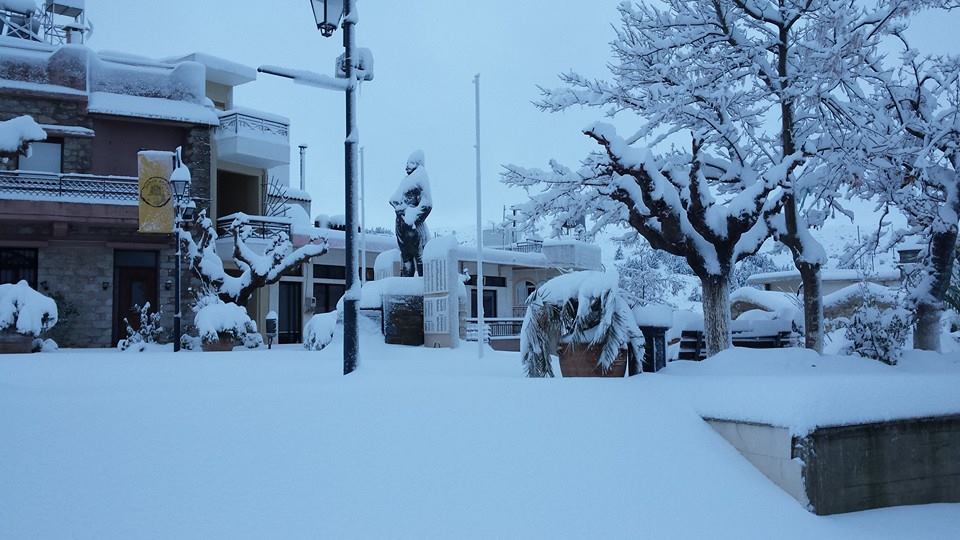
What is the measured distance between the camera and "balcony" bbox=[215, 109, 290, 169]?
25.4m

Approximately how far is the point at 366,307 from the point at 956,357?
10.2m

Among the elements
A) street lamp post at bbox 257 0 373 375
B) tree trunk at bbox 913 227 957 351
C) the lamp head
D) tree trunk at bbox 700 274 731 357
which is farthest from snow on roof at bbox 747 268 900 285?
the lamp head

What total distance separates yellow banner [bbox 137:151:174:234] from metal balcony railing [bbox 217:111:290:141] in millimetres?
3875

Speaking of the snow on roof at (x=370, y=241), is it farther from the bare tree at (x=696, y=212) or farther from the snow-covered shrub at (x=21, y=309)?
the bare tree at (x=696, y=212)

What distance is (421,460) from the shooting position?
580 cm

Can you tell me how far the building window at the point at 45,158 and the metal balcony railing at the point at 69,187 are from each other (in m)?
1.42

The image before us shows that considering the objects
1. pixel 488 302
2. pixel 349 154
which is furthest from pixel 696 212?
pixel 488 302

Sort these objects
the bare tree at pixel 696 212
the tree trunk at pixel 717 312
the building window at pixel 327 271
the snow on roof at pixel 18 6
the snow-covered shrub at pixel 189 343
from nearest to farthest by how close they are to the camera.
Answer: the bare tree at pixel 696 212
the tree trunk at pixel 717 312
the snow-covered shrub at pixel 189 343
the snow on roof at pixel 18 6
the building window at pixel 327 271

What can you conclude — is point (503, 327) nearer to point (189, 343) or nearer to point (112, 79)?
point (189, 343)

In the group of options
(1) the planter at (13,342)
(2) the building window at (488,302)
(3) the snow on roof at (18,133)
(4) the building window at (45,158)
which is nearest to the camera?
(1) the planter at (13,342)

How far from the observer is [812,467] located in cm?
598

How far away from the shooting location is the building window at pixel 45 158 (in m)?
22.4

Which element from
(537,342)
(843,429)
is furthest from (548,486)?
(537,342)

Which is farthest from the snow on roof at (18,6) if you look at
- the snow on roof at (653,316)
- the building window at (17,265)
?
the snow on roof at (653,316)
